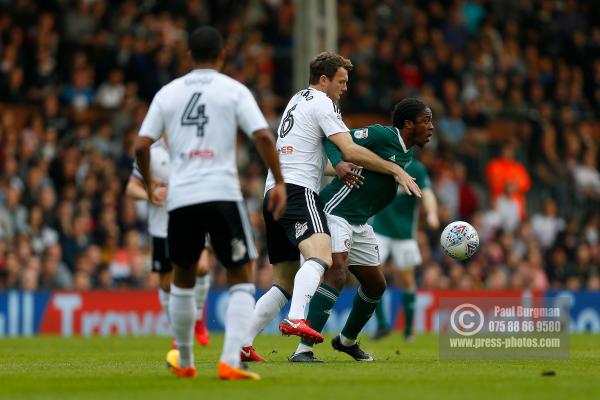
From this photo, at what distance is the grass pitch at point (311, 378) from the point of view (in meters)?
8.26

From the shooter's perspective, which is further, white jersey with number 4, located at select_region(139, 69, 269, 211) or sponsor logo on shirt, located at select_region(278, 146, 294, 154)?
sponsor logo on shirt, located at select_region(278, 146, 294, 154)

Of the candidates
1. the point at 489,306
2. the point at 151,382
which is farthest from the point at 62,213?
the point at 151,382

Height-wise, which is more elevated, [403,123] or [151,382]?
[403,123]

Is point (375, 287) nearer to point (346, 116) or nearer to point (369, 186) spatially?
point (369, 186)

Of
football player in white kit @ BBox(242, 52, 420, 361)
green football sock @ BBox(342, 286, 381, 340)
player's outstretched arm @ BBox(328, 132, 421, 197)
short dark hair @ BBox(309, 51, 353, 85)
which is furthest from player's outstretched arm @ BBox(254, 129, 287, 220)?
green football sock @ BBox(342, 286, 381, 340)

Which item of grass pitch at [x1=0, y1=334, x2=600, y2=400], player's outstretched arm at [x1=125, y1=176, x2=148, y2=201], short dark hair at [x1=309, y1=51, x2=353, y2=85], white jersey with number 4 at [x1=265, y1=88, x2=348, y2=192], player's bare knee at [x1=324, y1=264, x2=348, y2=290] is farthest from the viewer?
player's outstretched arm at [x1=125, y1=176, x2=148, y2=201]

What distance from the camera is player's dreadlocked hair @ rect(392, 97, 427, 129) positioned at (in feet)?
37.0

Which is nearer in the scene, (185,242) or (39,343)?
(185,242)

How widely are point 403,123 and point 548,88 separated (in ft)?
54.2

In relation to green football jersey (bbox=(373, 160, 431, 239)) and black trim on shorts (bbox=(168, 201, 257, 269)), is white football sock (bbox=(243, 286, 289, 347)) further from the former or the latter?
green football jersey (bbox=(373, 160, 431, 239))

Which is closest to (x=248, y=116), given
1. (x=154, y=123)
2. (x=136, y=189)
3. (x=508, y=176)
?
(x=154, y=123)

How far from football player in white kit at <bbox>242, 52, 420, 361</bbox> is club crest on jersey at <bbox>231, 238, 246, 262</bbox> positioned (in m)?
1.65

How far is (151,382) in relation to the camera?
9164mm

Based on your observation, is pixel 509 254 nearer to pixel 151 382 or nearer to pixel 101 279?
pixel 101 279
